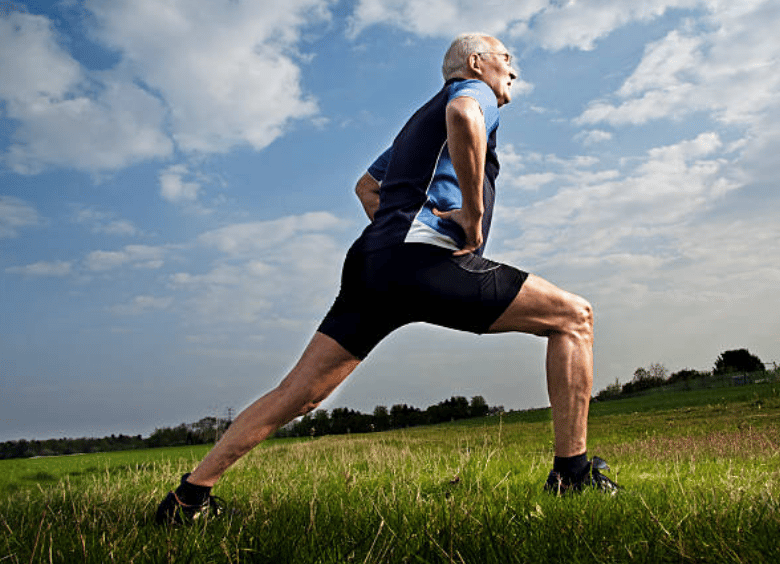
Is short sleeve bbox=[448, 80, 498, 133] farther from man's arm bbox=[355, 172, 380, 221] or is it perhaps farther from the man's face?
man's arm bbox=[355, 172, 380, 221]

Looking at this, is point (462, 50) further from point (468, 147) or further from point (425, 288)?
point (425, 288)

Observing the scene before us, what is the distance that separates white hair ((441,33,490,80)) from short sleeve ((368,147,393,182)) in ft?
2.56

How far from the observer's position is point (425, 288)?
3811mm

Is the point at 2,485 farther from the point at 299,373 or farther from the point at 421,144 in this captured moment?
the point at 421,144

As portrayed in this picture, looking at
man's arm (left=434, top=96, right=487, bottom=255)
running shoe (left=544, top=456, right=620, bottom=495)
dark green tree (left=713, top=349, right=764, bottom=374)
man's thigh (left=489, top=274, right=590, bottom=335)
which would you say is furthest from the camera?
dark green tree (left=713, top=349, right=764, bottom=374)

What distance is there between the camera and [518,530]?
2992 mm

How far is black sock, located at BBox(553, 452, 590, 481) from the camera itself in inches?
166

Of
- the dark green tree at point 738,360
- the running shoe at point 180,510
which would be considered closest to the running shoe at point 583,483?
the running shoe at point 180,510

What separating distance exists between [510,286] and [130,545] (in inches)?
90.8

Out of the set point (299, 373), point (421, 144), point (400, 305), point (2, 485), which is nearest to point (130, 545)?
point (299, 373)

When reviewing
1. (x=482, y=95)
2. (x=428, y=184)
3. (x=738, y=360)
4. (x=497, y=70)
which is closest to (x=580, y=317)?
(x=428, y=184)

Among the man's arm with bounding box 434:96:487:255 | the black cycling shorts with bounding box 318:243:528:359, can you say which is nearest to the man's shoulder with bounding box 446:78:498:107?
the man's arm with bounding box 434:96:487:255

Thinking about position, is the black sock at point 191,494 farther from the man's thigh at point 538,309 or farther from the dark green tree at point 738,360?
the dark green tree at point 738,360

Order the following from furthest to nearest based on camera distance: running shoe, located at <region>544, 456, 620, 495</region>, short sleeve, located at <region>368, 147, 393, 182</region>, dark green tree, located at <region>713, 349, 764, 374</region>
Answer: dark green tree, located at <region>713, 349, 764, 374</region>, short sleeve, located at <region>368, 147, 393, 182</region>, running shoe, located at <region>544, 456, 620, 495</region>
